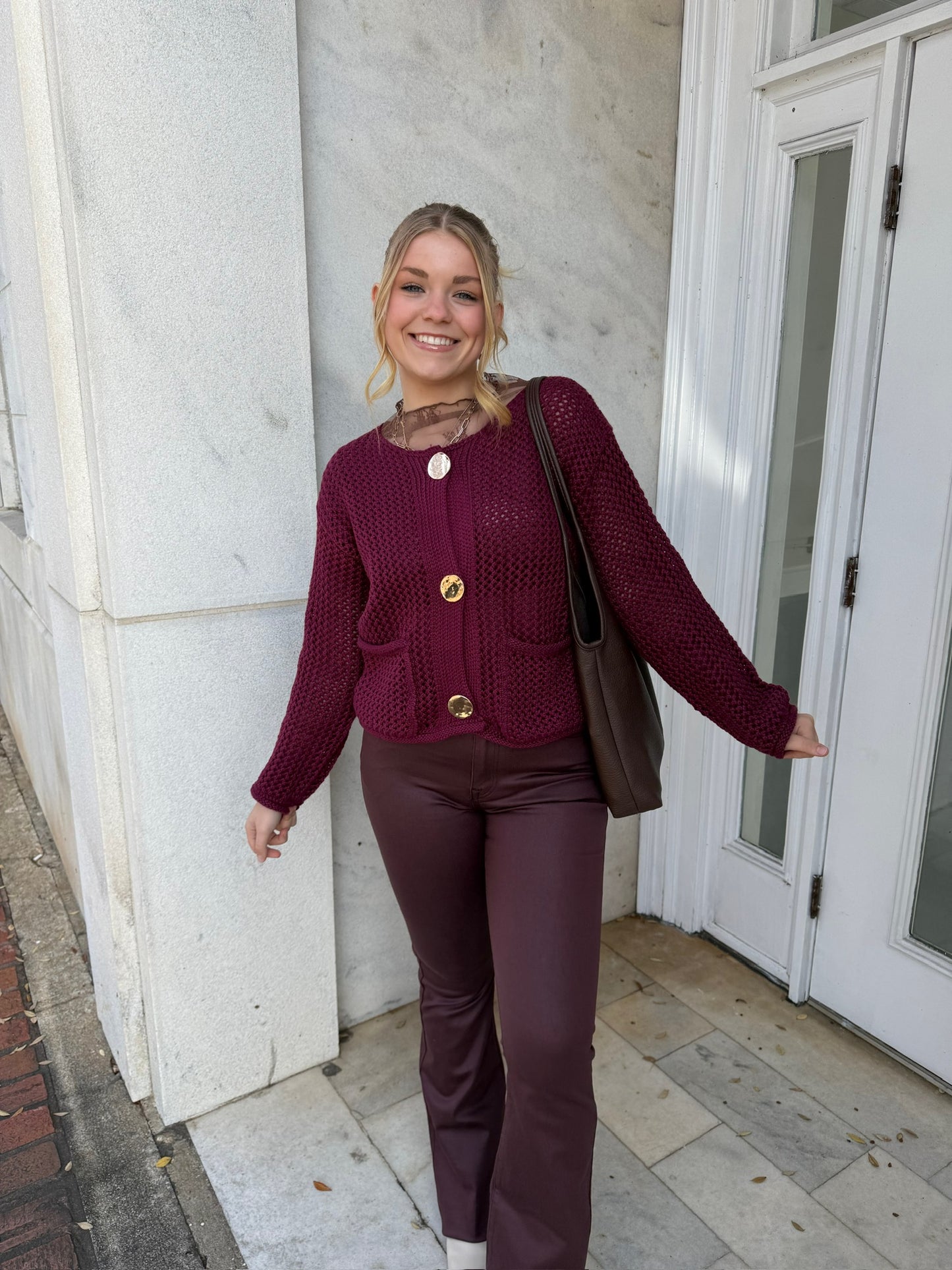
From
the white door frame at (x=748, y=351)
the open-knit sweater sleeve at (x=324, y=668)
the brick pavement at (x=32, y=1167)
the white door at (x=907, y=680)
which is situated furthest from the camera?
the white door frame at (x=748, y=351)

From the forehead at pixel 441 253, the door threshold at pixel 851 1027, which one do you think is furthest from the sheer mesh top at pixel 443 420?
the door threshold at pixel 851 1027

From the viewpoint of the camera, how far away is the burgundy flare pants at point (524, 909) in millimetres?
1474

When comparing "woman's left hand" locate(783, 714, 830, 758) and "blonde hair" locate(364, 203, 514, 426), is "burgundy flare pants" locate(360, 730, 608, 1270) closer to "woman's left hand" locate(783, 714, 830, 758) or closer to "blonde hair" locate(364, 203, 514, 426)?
"woman's left hand" locate(783, 714, 830, 758)

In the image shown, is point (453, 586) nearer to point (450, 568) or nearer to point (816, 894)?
point (450, 568)

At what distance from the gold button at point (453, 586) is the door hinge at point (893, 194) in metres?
1.45

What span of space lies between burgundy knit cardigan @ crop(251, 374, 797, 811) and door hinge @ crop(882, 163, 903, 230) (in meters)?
1.10

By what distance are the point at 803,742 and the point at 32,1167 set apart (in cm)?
194

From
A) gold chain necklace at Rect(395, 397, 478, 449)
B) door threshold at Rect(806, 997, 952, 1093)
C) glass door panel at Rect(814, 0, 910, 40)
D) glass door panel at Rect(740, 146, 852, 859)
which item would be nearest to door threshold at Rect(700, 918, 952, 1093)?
door threshold at Rect(806, 997, 952, 1093)

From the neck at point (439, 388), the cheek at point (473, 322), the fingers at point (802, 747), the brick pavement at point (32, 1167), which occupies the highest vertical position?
the cheek at point (473, 322)

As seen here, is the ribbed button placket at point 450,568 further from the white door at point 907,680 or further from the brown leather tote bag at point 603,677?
the white door at point 907,680

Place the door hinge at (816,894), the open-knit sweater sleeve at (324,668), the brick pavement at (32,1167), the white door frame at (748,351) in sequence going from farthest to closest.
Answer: the door hinge at (816,894), the white door frame at (748,351), the brick pavement at (32,1167), the open-knit sweater sleeve at (324,668)

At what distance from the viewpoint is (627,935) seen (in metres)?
2.90

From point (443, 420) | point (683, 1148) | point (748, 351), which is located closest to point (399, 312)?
point (443, 420)

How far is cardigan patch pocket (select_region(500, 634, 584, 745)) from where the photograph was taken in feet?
4.87
